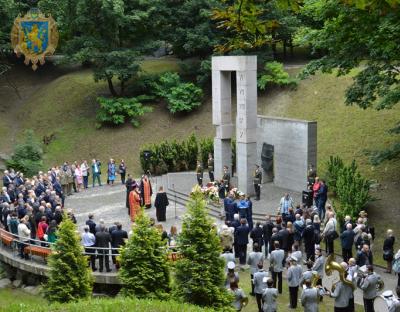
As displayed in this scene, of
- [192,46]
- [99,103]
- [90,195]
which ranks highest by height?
[192,46]

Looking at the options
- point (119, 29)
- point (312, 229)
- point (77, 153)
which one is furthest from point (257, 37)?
point (119, 29)

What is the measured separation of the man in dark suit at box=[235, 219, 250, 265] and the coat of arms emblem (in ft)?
58.1

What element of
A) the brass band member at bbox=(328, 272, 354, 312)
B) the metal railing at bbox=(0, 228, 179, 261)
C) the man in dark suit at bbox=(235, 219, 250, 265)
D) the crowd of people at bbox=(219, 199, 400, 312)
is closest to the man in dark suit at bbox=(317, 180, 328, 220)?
the crowd of people at bbox=(219, 199, 400, 312)

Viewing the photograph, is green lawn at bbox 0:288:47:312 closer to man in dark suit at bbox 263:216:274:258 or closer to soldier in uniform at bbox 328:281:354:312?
man in dark suit at bbox 263:216:274:258

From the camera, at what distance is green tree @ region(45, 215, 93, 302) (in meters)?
14.1

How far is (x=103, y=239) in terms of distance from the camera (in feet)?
56.0

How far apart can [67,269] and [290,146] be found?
13.5m

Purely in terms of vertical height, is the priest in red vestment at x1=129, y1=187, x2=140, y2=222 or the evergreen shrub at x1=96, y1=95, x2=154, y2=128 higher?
the evergreen shrub at x1=96, y1=95, x2=154, y2=128

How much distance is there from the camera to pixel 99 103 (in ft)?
131

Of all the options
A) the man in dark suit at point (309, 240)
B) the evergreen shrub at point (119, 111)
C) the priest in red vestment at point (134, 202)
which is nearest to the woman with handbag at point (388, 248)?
the man in dark suit at point (309, 240)

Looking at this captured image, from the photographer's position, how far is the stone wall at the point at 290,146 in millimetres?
24719

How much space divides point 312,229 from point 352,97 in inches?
251

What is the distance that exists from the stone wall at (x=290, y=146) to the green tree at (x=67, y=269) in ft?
41.6

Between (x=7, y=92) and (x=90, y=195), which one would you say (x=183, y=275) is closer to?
(x=90, y=195)
